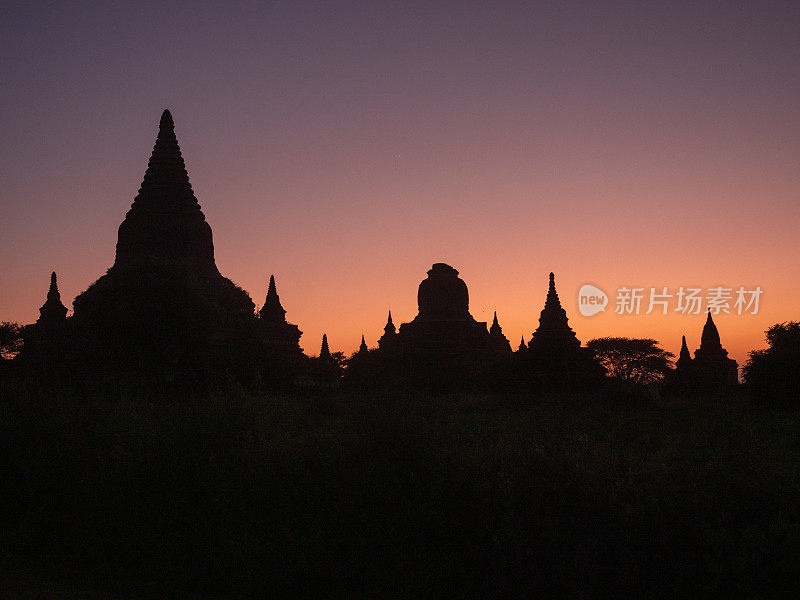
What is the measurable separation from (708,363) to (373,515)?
53641mm

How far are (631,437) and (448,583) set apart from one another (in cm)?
1042

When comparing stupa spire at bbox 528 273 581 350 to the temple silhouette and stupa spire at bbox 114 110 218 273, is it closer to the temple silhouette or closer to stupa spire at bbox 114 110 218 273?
the temple silhouette

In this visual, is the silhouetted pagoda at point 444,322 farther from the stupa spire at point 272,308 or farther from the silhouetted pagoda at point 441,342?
the stupa spire at point 272,308

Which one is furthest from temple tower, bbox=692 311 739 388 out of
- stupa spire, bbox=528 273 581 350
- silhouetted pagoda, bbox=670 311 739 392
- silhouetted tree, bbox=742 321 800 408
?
silhouetted tree, bbox=742 321 800 408

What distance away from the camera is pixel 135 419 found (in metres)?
13.1

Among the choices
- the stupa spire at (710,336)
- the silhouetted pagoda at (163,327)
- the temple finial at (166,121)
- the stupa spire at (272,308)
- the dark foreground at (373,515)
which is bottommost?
the dark foreground at (373,515)

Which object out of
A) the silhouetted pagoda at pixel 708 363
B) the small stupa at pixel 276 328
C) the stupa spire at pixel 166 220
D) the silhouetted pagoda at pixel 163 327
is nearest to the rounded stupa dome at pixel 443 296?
the small stupa at pixel 276 328

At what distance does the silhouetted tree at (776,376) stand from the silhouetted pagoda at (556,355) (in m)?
10.2

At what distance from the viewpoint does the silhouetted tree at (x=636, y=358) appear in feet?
203

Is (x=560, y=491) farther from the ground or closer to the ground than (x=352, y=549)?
farther from the ground

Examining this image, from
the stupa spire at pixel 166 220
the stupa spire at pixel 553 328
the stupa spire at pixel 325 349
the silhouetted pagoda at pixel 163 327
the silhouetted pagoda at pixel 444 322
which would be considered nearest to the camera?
the silhouetted pagoda at pixel 163 327

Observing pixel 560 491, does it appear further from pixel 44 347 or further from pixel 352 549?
pixel 44 347

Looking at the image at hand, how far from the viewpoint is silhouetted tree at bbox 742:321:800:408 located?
2886 cm

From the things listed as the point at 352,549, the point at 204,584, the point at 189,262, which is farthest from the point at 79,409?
the point at 189,262
